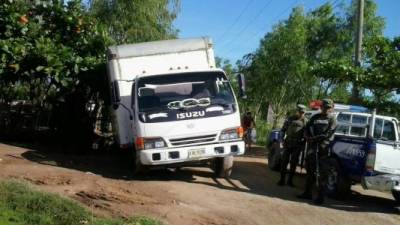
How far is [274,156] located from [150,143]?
427 cm

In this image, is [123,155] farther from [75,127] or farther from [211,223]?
[211,223]

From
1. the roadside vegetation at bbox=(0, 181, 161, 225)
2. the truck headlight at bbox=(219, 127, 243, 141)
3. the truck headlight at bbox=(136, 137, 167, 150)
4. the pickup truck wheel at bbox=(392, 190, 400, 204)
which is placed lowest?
the roadside vegetation at bbox=(0, 181, 161, 225)

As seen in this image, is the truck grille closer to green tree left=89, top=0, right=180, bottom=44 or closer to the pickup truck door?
the pickup truck door

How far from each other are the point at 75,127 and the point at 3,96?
3.57 meters

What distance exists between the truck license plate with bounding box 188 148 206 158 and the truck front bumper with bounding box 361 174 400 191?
300 cm

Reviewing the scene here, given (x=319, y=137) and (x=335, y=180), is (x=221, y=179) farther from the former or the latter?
(x=319, y=137)

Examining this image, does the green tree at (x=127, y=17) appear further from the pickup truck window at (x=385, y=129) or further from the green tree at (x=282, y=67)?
the pickup truck window at (x=385, y=129)

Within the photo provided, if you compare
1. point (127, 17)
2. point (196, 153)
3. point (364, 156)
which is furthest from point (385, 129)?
point (127, 17)

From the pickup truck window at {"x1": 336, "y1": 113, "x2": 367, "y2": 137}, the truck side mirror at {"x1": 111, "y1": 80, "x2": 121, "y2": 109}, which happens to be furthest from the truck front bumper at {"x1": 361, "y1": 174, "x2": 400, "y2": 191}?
the truck side mirror at {"x1": 111, "y1": 80, "x2": 121, "y2": 109}

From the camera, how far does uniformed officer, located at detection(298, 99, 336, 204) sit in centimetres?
1031

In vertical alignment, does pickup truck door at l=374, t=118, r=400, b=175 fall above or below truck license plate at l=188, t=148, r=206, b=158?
above

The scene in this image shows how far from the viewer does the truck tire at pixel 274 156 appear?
1416 cm

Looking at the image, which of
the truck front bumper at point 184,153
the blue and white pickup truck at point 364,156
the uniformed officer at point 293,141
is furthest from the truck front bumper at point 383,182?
the truck front bumper at point 184,153

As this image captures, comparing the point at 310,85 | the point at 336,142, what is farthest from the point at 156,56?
the point at 310,85
